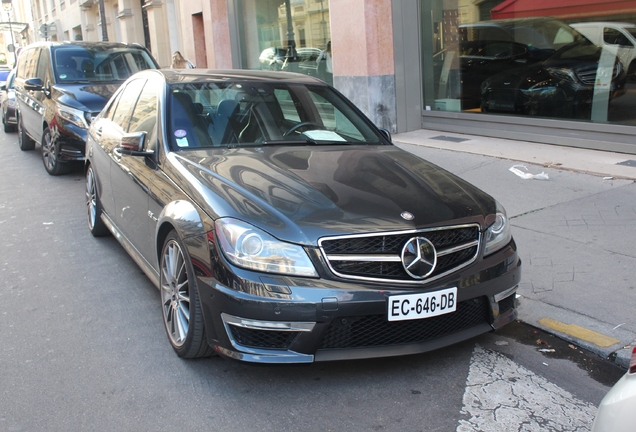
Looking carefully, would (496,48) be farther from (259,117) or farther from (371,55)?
(259,117)

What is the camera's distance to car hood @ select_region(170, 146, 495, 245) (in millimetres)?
3414

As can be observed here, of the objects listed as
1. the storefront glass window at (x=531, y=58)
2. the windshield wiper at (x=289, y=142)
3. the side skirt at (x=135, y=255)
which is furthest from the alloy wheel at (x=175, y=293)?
the storefront glass window at (x=531, y=58)

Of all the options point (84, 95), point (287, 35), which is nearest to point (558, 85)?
point (84, 95)

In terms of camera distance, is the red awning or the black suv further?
the black suv

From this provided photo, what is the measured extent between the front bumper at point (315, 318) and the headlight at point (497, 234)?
0.18 metres

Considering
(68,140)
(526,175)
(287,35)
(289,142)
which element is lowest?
(526,175)

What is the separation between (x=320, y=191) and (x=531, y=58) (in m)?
6.92

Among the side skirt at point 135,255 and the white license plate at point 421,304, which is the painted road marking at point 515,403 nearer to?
the white license plate at point 421,304

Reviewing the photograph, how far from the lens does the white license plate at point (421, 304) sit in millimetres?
3295

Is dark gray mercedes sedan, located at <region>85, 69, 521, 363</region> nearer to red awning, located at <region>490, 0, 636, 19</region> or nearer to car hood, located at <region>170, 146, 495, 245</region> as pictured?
car hood, located at <region>170, 146, 495, 245</region>

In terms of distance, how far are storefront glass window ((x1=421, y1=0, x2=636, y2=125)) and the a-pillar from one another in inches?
26.6

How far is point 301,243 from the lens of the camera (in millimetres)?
3289

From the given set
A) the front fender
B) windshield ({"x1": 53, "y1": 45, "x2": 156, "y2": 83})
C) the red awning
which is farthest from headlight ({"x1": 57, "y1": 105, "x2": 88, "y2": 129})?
the red awning

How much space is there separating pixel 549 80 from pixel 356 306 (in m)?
7.26
